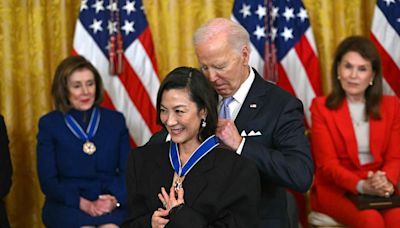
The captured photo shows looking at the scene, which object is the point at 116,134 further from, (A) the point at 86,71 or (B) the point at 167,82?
(B) the point at 167,82

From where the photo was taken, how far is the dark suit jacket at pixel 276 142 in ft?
11.9

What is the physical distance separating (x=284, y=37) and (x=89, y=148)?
5.57ft

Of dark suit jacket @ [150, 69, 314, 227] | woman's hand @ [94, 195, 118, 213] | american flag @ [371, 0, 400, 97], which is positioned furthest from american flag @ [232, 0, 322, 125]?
dark suit jacket @ [150, 69, 314, 227]

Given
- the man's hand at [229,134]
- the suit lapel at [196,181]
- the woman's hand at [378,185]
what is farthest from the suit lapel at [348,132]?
the suit lapel at [196,181]

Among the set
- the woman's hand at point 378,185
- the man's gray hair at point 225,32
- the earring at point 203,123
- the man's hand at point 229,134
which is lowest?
the woman's hand at point 378,185

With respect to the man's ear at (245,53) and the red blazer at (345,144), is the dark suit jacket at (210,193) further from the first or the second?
the red blazer at (345,144)

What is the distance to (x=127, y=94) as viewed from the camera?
6.01m

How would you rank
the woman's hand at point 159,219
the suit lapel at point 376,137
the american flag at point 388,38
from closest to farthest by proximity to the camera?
the woman's hand at point 159,219 < the suit lapel at point 376,137 < the american flag at point 388,38

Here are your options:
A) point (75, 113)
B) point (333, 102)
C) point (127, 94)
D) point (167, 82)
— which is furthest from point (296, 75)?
point (167, 82)

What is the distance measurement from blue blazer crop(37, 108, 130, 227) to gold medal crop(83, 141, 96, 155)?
0.02 metres

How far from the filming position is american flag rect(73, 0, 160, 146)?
591cm

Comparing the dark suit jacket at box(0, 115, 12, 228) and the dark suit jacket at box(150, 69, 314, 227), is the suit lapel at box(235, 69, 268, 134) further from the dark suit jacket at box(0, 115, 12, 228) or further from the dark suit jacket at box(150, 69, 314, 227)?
the dark suit jacket at box(0, 115, 12, 228)

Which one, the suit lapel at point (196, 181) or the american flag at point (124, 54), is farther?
the american flag at point (124, 54)

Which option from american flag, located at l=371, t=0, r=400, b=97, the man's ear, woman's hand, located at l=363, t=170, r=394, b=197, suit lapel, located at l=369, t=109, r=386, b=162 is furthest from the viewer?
american flag, located at l=371, t=0, r=400, b=97
